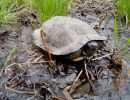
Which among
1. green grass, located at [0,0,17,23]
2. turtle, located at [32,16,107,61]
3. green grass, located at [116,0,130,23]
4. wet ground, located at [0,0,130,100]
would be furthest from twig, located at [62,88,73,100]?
green grass, located at [116,0,130,23]

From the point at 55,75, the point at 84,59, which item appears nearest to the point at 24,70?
the point at 55,75

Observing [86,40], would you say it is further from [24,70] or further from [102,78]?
[24,70]

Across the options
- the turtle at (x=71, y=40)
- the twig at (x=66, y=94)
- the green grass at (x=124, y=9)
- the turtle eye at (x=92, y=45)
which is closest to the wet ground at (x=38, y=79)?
the twig at (x=66, y=94)

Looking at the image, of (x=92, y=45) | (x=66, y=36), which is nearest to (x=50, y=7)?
(x=66, y=36)

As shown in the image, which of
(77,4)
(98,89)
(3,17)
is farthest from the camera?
(77,4)

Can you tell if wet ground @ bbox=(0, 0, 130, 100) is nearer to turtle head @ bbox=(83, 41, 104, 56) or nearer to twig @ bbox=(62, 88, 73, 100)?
twig @ bbox=(62, 88, 73, 100)

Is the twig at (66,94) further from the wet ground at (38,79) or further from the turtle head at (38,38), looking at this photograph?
the turtle head at (38,38)

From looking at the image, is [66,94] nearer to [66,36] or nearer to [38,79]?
[38,79]
